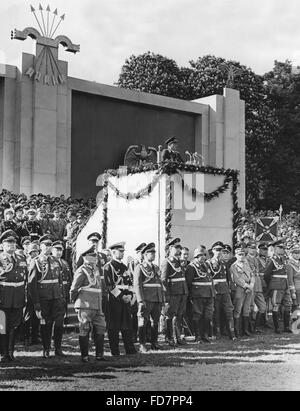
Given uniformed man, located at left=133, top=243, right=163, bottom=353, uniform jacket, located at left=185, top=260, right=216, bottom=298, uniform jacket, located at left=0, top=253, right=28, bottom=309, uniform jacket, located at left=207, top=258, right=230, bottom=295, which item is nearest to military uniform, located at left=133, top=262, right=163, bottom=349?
uniformed man, located at left=133, top=243, right=163, bottom=353

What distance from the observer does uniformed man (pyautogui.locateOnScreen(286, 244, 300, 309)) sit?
44.0 feet

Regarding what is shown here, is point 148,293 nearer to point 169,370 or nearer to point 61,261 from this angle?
point 61,261

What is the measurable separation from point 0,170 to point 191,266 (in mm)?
12585

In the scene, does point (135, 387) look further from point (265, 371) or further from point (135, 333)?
point (135, 333)

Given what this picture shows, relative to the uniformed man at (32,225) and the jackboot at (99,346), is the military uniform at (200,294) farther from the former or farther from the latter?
the uniformed man at (32,225)

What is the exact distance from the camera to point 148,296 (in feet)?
34.3

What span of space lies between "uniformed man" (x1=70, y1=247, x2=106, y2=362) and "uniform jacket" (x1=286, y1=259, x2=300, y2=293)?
5.42 meters

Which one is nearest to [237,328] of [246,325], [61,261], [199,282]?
[246,325]

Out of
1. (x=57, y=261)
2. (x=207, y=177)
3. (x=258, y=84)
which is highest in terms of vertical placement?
(x=258, y=84)

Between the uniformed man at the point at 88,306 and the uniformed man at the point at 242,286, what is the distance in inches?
146

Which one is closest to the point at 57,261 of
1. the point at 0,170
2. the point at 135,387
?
the point at 135,387

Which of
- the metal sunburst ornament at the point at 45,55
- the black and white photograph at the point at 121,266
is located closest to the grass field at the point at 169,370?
the black and white photograph at the point at 121,266

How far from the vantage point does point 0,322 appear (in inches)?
361

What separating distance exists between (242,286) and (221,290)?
0.57m
